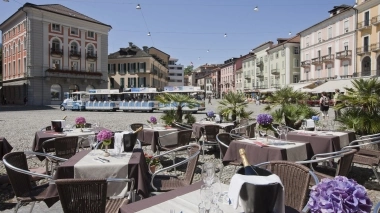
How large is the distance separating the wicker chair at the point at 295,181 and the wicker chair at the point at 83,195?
1683mm

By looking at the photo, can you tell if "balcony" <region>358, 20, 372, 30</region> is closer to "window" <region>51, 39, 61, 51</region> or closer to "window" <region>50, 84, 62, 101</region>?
"window" <region>51, 39, 61, 51</region>

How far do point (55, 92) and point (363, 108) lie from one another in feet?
139

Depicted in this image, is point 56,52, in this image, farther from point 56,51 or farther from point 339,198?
point 339,198

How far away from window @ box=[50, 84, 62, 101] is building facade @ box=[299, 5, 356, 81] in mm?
38761

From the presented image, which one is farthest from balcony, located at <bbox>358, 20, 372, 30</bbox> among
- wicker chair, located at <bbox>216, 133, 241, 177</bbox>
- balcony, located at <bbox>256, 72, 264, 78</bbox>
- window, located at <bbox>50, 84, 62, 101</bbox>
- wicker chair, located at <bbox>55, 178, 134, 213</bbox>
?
wicker chair, located at <bbox>55, 178, 134, 213</bbox>

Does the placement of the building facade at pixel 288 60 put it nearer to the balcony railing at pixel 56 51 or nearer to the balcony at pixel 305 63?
the balcony at pixel 305 63

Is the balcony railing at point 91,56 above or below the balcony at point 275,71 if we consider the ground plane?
above

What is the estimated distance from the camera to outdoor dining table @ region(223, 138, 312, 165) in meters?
4.61

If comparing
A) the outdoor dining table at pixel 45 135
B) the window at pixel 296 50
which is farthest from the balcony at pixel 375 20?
the outdoor dining table at pixel 45 135

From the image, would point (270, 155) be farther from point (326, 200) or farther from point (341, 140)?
point (326, 200)

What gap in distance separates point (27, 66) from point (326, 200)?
45.0 m

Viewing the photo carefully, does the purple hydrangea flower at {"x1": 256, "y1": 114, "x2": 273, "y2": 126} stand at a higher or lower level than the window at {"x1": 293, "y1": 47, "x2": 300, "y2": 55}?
lower

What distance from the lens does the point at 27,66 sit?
132 ft

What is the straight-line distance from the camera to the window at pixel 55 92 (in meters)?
42.7
